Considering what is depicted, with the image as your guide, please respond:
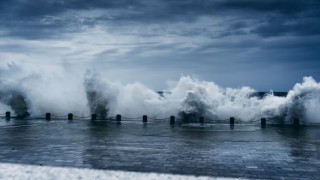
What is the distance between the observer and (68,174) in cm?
779

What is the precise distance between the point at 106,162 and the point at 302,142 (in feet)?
27.0

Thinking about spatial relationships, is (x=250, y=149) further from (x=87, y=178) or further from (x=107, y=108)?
(x=107, y=108)

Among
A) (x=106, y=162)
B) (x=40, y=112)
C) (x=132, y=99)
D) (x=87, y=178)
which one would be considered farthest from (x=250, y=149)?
(x=40, y=112)

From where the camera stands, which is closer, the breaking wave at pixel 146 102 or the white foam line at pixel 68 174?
the white foam line at pixel 68 174

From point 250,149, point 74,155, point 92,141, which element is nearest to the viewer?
point 74,155

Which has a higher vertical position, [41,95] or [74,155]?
[41,95]

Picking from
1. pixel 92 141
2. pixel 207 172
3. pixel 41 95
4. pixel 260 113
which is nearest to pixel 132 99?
pixel 41 95

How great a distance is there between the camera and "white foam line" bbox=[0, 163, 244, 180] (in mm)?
7516

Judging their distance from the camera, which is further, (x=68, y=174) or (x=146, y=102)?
(x=146, y=102)

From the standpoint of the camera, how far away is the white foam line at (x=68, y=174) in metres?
7.52

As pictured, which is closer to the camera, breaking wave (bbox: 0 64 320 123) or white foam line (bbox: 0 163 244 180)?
white foam line (bbox: 0 163 244 180)

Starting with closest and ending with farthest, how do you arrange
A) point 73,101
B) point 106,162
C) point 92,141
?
point 106,162, point 92,141, point 73,101

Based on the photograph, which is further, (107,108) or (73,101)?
(73,101)

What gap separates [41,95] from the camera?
117 feet
